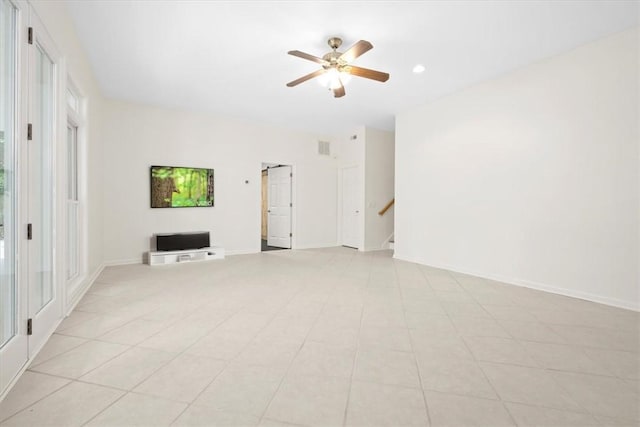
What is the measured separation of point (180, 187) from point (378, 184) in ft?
13.9

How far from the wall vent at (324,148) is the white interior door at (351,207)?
0.61m

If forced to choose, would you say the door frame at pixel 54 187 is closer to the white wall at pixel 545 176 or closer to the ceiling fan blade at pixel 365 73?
the ceiling fan blade at pixel 365 73

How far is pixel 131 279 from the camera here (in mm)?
4199

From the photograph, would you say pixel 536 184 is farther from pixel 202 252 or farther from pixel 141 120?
pixel 141 120

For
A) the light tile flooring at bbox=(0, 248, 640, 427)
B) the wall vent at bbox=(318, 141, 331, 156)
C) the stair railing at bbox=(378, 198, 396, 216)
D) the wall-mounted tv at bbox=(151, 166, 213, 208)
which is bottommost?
the light tile flooring at bbox=(0, 248, 640, 427)

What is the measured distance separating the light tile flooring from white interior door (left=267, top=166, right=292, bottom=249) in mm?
3736

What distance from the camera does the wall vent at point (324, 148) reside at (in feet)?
24.5

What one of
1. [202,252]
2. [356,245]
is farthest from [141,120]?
[356,245]

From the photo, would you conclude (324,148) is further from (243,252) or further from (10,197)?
(10,197)

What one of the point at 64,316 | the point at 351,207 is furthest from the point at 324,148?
the point at 64,316

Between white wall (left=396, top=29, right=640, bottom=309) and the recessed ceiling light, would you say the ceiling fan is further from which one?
white wall (left=396, top=29, right=640, bottom=309)

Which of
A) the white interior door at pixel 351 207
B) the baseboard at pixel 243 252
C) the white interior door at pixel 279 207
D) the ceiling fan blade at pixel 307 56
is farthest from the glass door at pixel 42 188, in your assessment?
the white interior door at pixel 351 207

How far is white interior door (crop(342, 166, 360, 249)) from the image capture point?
7.23 metres

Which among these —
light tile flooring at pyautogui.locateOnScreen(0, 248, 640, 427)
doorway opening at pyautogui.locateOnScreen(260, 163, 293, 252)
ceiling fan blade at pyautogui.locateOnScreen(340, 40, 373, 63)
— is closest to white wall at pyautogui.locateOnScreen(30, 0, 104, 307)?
light tile flooring at pyautogui.locateOnScreen(0, 248, 640, 427)
